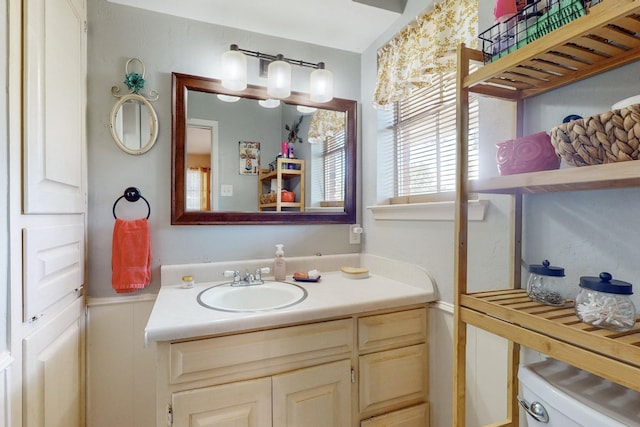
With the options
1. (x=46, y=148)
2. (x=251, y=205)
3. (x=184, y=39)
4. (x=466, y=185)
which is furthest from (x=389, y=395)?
(x=184, y=39)

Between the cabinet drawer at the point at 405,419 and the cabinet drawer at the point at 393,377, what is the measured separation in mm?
35

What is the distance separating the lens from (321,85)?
1683mm

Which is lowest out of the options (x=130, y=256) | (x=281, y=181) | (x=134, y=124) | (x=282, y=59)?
(x=130, y=256)

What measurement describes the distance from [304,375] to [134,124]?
1.33 meters

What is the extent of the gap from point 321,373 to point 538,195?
944 mm

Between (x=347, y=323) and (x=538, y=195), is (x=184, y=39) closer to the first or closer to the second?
(x=347, y=323)

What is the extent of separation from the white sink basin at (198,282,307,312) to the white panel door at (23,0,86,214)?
660mm

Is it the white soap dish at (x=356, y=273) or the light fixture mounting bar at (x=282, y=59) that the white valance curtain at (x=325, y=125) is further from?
the white soap dish at (x=356, y=273)

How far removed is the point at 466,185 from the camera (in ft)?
2.85

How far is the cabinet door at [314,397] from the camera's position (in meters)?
1.09

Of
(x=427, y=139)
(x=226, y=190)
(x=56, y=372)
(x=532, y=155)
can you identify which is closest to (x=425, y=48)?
(x=427, y=139)

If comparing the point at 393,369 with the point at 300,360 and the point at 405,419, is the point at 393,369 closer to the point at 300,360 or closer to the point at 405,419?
the point at 405,419

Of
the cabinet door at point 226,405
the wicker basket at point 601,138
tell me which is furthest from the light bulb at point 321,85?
the cabinet door at point 226,405

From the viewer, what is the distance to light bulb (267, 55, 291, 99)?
1.59 m
